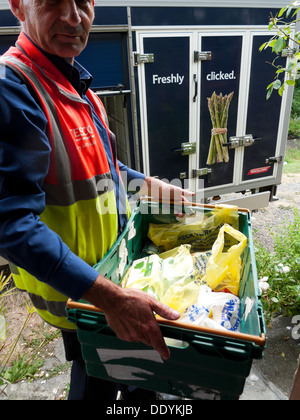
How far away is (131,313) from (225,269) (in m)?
0.71

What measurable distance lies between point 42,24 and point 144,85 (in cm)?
233

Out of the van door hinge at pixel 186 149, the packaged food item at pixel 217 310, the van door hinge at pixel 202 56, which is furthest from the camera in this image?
the van door hinge at pixel 186 149

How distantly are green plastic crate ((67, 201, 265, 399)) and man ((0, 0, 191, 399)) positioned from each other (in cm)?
11

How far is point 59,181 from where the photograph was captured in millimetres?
1261

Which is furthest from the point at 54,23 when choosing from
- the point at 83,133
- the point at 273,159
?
the point at 273,159

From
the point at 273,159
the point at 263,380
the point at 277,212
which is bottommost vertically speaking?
the point at 277,212

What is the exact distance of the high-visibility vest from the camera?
1.22m

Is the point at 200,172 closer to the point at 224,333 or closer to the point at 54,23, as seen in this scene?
the point at 54,23

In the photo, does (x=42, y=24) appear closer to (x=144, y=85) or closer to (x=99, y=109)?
(x=99, y=109)

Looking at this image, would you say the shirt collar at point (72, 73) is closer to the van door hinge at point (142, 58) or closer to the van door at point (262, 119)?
the van door hinge at point (142, 58)

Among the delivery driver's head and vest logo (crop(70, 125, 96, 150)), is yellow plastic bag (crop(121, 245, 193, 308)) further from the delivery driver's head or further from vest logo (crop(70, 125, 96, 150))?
the delivery driver's head

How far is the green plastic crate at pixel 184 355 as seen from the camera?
1072mm

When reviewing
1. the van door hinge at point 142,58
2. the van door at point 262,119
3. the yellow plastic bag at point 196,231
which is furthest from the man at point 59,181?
the van door at point 262,119

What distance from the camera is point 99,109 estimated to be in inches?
64.9
